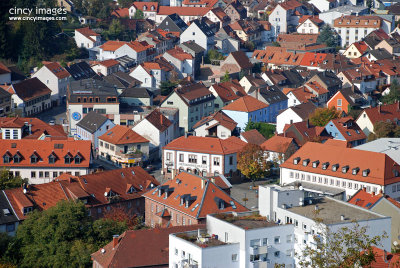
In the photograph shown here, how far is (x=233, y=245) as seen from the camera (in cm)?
4366

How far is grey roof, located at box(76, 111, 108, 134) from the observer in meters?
76.2

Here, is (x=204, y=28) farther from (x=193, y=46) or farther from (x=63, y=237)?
(x=63, y=237)

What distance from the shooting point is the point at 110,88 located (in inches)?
3334

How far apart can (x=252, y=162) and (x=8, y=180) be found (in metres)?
17.8

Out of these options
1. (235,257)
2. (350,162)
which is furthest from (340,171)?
(235,257)

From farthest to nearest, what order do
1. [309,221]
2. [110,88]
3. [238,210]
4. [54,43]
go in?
1. [54,43]
2. [110,88]
3. [238,210]
4. [309,221]

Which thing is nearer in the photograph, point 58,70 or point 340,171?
point 340,171

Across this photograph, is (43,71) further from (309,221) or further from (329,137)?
(309,221)

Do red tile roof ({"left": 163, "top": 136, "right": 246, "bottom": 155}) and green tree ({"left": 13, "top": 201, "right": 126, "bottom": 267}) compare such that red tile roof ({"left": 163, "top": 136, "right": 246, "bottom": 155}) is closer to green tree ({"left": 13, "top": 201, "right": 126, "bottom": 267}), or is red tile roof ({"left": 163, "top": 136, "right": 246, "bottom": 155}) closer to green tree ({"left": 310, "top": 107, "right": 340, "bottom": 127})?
green tree ({"left": 310, "top": 107, "right": 340, "bottom": 127})

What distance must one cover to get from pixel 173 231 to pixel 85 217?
6810 millimetres

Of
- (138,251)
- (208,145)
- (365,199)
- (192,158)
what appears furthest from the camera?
(192,158)

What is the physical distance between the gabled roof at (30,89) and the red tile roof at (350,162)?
29.1 meters

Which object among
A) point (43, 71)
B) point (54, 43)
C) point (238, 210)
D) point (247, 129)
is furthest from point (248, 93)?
point (238, 210)

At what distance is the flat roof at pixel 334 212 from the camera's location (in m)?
46.7
